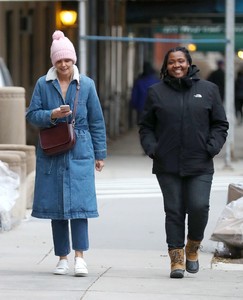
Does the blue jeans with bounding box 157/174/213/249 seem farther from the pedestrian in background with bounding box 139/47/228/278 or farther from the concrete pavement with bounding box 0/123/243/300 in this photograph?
the concrete pavement with bounding box 0/123/243/300

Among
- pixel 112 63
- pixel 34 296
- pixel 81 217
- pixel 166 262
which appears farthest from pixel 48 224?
pixel 112 63

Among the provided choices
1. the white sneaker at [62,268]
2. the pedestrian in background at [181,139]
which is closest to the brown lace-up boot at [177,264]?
the pedestrian in background at [181,139]

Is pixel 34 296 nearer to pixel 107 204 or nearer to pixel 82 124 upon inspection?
pixel 82 124

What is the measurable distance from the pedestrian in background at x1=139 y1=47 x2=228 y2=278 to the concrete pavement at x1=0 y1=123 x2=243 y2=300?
0.45m

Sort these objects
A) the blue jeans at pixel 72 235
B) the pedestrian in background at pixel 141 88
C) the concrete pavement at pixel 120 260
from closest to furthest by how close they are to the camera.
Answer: the concrete pavement at pixel 120 260, the blue jeans at pixel 72 235, the pedestrian in background at pixel 141 88

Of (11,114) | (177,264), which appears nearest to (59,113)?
(177,264)

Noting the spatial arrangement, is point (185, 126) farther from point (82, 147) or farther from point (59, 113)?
point (59, 113)

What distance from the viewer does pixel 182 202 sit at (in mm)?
8125

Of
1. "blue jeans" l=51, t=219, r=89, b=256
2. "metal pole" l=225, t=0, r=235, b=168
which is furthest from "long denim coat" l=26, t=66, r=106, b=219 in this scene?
"metal pole" l=225, t=0, r=235, b=168

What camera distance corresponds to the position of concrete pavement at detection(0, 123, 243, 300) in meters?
7.50

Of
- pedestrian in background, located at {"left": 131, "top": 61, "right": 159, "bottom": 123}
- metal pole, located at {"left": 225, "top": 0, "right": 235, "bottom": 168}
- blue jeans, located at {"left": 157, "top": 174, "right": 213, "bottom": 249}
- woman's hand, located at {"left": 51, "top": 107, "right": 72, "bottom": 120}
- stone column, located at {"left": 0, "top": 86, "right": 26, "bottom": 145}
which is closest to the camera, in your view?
woman's hand, located at {"left": 51, "top": 107, "right": 72, "bottom": 120}

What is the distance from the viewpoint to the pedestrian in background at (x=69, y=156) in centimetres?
810

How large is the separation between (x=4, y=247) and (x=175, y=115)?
2722mm

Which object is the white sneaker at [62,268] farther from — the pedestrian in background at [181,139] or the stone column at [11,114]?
the stone column at [11,114]
